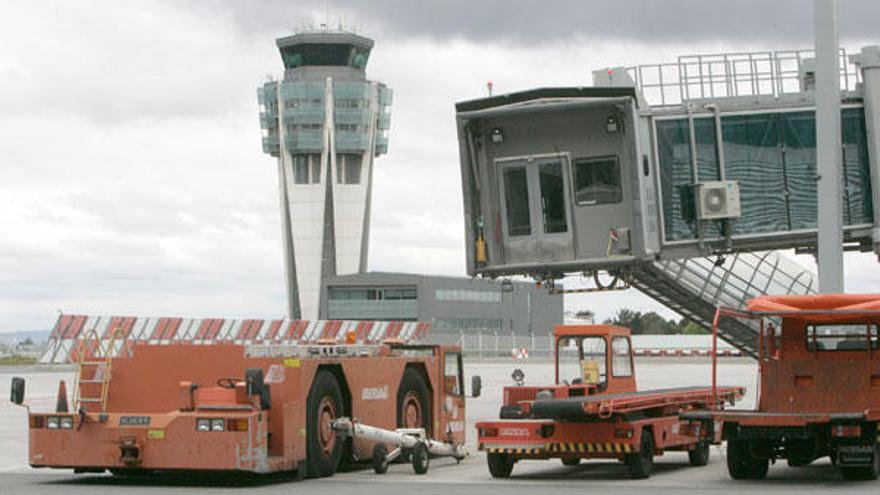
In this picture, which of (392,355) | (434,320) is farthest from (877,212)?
(434,320)

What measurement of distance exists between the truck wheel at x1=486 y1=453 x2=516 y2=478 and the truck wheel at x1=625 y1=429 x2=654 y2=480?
1799mm

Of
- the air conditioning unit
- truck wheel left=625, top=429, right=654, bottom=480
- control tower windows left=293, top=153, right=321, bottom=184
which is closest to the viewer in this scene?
truck wheel left=625, top=429, right=654, bottom=480

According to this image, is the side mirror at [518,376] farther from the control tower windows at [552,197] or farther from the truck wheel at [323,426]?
the truck wheel at [323,426]

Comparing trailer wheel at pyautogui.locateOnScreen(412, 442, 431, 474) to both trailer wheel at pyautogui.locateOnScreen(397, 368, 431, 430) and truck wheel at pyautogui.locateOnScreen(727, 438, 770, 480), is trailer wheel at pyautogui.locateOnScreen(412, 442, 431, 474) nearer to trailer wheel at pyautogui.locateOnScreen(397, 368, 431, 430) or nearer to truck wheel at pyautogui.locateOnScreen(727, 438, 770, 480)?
trailer wheel at pyautogui.locateOnScreen(397, 368, 431, 430)

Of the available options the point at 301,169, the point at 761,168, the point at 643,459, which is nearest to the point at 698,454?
the point at 643,459

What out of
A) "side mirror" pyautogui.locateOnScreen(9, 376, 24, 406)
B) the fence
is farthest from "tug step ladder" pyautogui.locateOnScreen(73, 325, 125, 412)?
the fence

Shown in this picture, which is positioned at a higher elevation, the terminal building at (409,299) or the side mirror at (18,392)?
the terminal building at (409,299)

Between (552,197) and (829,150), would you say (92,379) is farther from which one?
(829,150)

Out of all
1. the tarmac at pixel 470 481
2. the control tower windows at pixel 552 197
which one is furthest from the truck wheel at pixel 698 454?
the control tower windows at pixel 552 197

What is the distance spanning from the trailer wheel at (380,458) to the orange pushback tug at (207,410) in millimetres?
502

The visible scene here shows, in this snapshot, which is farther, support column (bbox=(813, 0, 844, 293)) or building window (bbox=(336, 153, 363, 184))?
building window (bbox=(336, 153, 363, 184))

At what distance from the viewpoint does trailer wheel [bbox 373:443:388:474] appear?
22.4 meters

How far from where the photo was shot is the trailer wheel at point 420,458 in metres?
22.8

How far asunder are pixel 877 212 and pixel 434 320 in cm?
12441
